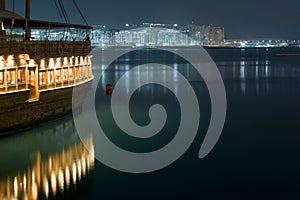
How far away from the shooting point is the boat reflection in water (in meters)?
11.5

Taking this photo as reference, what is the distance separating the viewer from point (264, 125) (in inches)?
814

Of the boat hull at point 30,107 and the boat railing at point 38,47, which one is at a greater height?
the boat railing at point 38,47

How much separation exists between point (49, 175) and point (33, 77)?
581 cm

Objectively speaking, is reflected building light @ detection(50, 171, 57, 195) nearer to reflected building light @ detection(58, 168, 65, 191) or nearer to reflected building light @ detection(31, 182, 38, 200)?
reflected building light @ detection(58, 168, 65, 191)

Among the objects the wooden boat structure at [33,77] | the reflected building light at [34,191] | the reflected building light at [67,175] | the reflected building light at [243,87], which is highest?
the wooden boat structure at [33,77]

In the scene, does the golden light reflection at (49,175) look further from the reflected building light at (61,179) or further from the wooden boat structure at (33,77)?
the wooden boat structure at (33,77)

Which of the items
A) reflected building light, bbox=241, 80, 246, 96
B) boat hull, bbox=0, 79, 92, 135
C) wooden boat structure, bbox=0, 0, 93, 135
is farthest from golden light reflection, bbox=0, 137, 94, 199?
reflected building light, bbox=241, 80, 246, 96

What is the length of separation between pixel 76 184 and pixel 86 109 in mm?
11129

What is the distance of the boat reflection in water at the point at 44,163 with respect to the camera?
37.8ft

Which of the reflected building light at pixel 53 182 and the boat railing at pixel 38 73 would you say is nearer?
the reflected building light at pixel 53 182

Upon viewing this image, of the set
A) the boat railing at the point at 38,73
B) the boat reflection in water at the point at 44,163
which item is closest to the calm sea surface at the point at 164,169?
the boat reflection in water at the point at 44,163

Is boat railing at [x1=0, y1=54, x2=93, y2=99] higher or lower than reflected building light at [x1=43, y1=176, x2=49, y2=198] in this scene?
higher

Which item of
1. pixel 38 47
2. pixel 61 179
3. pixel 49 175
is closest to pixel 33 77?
pixel 38 47

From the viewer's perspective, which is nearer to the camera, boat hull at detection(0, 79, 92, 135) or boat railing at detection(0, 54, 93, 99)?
boat hull at detection(0, 79, 92, 135)
